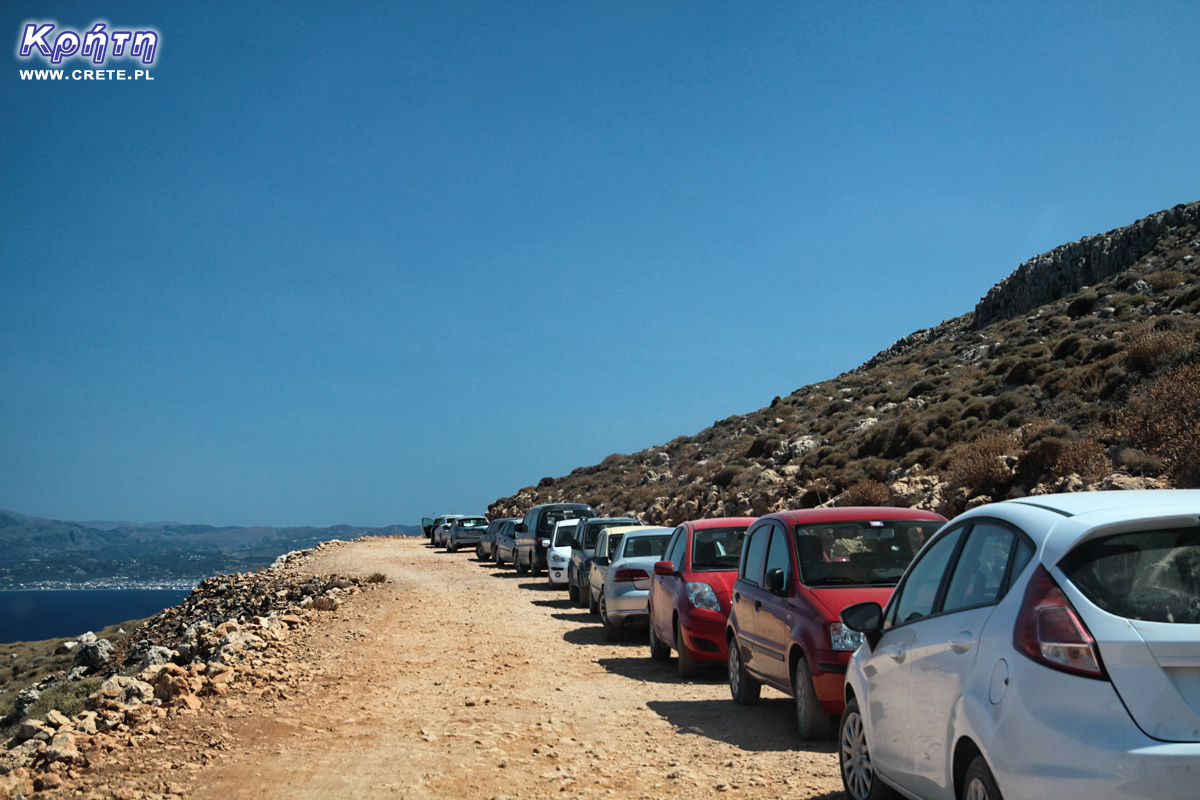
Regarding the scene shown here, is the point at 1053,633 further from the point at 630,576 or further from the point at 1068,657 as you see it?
the point at 630,576

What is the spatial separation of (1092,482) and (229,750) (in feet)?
52.0

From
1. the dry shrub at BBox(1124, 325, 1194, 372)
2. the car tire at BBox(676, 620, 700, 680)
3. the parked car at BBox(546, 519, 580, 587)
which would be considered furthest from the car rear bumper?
the dry shrub at BBox(1124, 325, 1194, 372)

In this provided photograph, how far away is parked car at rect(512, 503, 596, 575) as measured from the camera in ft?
96.4

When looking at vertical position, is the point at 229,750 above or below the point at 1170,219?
below

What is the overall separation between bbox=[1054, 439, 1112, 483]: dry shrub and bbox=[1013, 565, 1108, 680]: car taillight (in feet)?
54.6

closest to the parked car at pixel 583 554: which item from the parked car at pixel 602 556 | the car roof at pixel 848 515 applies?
the parked car at pixel 602 556

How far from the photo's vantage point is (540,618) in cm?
1828

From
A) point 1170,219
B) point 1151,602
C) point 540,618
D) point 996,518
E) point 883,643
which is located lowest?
point 540,618

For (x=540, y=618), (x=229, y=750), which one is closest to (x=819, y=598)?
(x=229, y=750)

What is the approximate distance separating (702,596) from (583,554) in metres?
9.75

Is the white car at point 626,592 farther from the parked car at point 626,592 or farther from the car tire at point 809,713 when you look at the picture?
the car tire at point 809,713

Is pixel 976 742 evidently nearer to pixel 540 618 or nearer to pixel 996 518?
pixel 996 518

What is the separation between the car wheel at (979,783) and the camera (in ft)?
12.5

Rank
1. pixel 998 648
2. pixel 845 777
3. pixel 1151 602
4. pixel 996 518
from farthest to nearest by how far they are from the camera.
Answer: pixel 845 777, pixel 996 518, pixel 998 648, pixel 1151 602
